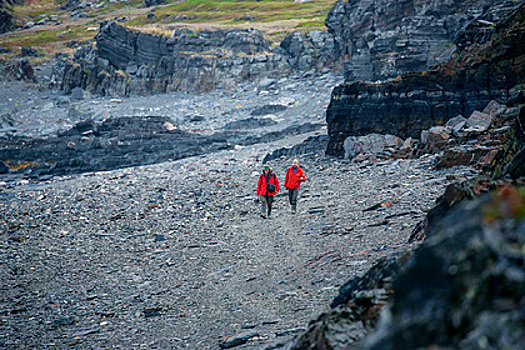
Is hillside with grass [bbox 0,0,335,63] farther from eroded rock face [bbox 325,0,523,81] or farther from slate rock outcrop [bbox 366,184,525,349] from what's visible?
slate rock outcrop [bbox 366,184,525,349]

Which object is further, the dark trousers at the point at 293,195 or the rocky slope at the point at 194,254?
the dark trousers at the point at 293,195

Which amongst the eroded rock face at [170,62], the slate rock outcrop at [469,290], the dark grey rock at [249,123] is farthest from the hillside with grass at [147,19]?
the slate rock outcrop at [469,290]

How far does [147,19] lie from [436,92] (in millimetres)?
88318

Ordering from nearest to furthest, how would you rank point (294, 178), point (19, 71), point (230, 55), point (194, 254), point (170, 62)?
point (194, 254)
point (294, 178)
point (230, 55)
point (170, 62)
point (19, 71)

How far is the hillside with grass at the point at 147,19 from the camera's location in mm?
61081

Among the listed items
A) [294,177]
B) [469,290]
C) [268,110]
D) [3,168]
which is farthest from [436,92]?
[268,110]

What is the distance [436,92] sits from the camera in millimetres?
15078

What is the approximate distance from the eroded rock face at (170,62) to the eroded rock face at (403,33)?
42.7 feet

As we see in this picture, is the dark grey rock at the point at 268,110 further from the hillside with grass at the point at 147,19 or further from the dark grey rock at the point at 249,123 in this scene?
the hillside with grass at the point at 147,19

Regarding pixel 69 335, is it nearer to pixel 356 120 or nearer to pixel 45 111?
pixel 356 120

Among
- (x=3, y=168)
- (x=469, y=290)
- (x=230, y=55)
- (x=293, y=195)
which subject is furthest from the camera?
(x=230, y=55)

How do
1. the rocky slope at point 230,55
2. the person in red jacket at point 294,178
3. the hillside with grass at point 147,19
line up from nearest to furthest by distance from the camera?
the person in red jacket at point 294,178
the rocky slope at point 230,55
the hillside with grass at point 147,19

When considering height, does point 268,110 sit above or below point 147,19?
below

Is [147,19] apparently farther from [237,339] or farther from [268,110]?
[237,339]
